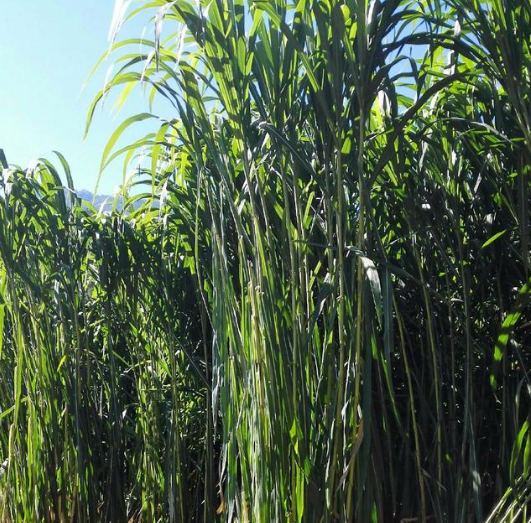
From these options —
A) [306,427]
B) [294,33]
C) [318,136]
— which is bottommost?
[306,427]

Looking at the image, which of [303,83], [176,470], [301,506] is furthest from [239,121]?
[176,470]

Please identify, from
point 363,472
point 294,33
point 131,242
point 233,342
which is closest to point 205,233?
point 131,242

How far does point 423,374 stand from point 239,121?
22.4 inches

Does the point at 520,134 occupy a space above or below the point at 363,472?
above

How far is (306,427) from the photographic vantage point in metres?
0.98

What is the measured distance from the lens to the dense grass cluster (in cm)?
94

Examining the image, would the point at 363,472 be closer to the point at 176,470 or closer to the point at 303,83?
the point at 303,83

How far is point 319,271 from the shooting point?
117 cm

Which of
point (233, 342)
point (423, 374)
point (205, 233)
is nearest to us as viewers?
point (233, 342)

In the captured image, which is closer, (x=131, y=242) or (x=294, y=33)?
(x=294, y=33)

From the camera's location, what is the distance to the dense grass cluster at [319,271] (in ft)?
3.10

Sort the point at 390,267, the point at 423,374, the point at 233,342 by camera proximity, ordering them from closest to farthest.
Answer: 1. the point at 390,267
2. the point at 233,342
3. the point at 423,374

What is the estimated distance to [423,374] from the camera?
1183 mm

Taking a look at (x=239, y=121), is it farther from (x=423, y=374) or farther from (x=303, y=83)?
(x=423, y=374)
